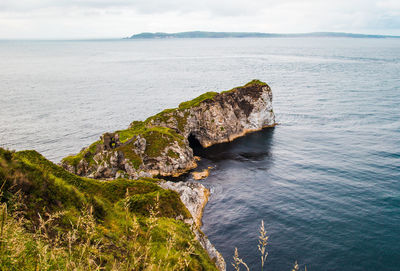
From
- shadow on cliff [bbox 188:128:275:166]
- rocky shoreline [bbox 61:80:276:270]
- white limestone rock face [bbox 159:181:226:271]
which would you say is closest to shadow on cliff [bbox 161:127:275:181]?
shadow on cliff [bbox 188:128:275:166]

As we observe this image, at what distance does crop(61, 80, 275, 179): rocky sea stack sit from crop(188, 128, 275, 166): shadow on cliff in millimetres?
1834

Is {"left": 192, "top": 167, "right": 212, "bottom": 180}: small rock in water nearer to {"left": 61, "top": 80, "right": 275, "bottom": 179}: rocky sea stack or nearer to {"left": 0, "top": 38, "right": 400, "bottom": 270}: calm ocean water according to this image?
{"left": 0, "top": 38, "right": 400, "bottom": 270}: calm ocean water

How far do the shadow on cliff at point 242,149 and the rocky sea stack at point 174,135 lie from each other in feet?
6.02

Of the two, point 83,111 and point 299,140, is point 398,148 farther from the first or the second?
point 83,111

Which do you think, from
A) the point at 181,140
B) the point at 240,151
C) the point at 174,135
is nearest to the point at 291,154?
the point at 240,151

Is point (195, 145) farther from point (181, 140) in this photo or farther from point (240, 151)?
point (240, 151)

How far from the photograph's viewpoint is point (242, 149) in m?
62.8

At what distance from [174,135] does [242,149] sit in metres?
15.7

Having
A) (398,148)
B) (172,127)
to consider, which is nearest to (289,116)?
(398,148)

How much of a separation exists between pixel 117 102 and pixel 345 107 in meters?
76.0

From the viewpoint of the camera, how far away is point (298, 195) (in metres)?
42.3

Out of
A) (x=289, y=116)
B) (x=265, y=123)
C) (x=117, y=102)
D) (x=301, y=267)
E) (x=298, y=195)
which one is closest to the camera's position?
(x=301, y=267)

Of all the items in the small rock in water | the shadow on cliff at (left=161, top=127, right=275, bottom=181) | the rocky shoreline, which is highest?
the rocky shoreline

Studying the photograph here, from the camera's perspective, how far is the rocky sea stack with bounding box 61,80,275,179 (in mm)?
47531
